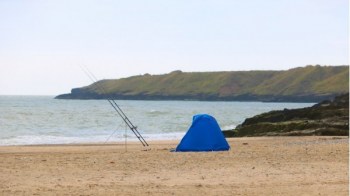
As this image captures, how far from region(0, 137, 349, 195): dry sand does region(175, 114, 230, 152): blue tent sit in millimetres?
1121

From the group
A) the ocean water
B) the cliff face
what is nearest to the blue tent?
the ocean water

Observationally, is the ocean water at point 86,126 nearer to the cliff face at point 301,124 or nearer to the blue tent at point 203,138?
the cliff face at point 301,124

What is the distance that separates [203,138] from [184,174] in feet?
19.7

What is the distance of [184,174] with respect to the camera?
13109 mm

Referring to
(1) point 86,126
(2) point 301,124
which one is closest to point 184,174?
(2) point 301,124

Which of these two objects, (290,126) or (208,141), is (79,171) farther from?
(290,126)

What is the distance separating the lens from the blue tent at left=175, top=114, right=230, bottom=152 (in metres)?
19.0

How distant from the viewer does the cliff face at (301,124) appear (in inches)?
1147

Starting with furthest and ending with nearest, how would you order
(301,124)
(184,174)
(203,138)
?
1. (301,124)
2. (203,138)
3. (184,174)

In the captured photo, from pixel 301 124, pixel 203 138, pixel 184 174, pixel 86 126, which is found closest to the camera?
pixel 184 174

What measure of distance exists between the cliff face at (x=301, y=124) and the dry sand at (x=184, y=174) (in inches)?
451

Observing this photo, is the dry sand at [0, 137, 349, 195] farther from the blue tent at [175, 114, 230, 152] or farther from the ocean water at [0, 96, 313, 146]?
the ocean water at [0, 96, 313, 146]

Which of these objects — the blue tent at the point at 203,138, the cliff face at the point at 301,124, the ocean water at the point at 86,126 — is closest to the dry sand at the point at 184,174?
the blue tent at the point at 203,138

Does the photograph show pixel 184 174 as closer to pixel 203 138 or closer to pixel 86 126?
pixel 203 138
